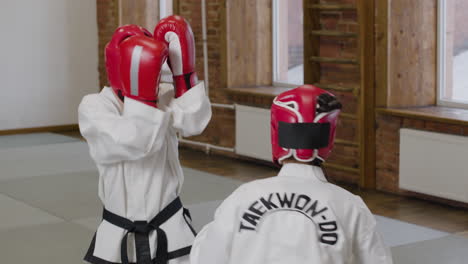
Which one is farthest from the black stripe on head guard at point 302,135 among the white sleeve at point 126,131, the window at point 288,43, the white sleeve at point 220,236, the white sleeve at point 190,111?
the window at point 288,43

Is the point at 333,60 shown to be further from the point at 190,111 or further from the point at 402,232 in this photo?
the point at 190,111

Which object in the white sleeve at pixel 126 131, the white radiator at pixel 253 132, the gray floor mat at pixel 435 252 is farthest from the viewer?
the white radiator at pixel 253 132

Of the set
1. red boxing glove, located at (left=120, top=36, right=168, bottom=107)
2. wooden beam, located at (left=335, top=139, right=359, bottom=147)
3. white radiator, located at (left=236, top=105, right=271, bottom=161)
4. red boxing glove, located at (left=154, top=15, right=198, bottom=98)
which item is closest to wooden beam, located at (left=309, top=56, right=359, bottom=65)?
wooden beam, located at (left=335, top=139, right=359, bottom=147)

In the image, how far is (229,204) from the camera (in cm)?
204

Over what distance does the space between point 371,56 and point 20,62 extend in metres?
5.32

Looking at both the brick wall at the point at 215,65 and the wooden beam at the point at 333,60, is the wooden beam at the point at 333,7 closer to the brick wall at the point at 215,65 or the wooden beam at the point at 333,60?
the wooden beam at the point at 333,60

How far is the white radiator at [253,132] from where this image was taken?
7.19 metres

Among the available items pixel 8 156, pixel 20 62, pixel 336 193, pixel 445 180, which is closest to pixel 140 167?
pixel 336 193

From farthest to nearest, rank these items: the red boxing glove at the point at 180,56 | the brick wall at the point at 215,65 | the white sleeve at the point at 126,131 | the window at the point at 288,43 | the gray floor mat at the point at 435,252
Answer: the brick wall at the point at 215,65 < the window at the point at 288,43 < the gray floor mat at the point at 435,252 < the red boxing glove at the point at 180,56 < the white sleeve at the point at 126,131

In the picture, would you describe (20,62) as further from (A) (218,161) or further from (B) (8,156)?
(A) (218,161)

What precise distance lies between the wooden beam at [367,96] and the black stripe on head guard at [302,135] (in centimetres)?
414

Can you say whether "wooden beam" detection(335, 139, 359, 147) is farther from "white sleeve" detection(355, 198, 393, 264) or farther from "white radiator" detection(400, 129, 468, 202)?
"white sleeve" detection(355, 198, 393, 264)

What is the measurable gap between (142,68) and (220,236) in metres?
1.02

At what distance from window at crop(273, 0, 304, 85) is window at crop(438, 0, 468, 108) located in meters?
1.66
